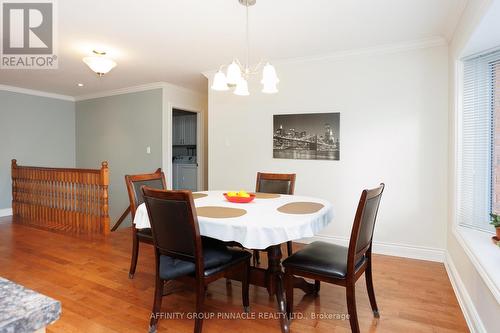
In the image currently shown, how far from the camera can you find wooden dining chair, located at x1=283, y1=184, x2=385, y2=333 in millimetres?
1719

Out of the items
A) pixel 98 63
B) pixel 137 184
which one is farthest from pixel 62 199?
pixel 137 184

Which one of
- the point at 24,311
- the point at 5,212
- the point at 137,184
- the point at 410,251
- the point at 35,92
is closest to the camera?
the point at 24,311

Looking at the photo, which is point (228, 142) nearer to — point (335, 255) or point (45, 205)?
point (335, 255)

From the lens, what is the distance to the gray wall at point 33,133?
5438 millimetres

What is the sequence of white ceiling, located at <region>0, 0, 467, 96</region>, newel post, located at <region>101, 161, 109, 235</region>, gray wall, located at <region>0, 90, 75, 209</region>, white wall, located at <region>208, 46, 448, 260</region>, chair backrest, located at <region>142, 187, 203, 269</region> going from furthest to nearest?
gray wall, located at <region>0, 90, 75, 209</region> < newel post, located at <region>101, 161, 109, 235</region> < white wall, located at <region>208, 46, 448, 260</region> < white ceiling, located at <region>0, 0, 467, 96</region> < chair backrest, located at <region>142, 187, 203, 269</region>

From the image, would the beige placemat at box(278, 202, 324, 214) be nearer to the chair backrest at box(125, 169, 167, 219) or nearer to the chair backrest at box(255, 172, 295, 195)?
the chair backrest at box(255, 172, 295, 195)

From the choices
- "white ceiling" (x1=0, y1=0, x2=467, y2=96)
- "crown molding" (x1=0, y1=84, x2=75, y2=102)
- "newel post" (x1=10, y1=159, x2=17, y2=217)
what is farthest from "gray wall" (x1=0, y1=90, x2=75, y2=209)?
"white ceiling" (x1=0, y1=0, x2=467, y2=96)

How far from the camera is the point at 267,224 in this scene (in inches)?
67.8

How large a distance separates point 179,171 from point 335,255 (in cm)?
510

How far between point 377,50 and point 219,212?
2.61 m

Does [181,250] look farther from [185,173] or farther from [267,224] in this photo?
[185,173]

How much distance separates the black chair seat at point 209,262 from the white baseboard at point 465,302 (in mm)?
1460

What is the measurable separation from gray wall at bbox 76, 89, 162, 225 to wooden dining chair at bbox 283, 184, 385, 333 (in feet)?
12.7

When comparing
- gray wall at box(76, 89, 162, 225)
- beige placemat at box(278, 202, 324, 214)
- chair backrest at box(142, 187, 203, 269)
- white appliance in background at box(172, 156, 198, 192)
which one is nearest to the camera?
chair backrest at box(142, 187, 203, 269)
